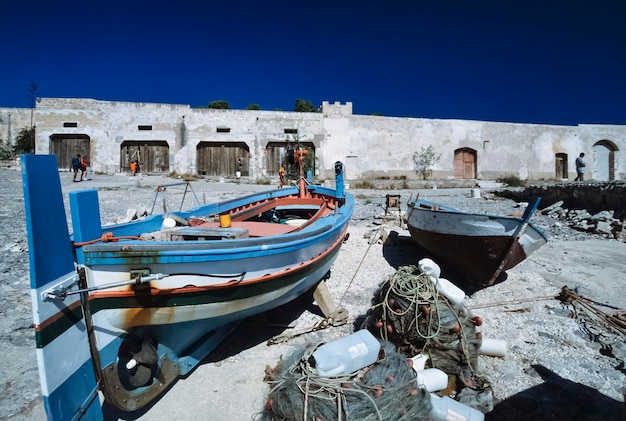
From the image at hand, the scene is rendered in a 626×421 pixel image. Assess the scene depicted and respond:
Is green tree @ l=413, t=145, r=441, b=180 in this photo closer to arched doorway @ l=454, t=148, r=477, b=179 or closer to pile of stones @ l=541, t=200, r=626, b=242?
arched doorway @ l=454, t=148, r=477, b=179

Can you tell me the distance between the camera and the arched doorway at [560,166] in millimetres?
21859

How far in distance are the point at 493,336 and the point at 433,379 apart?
55.3 inches

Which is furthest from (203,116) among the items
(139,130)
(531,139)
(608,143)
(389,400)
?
(608,143)

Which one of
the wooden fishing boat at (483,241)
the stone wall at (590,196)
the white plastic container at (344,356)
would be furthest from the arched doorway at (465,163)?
the white plastic container at (344,356)

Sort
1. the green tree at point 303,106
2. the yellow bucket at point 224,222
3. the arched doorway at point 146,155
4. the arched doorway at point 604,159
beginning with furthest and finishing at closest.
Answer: the green tree at point 303,106 → the arched doorway at point 604,159 → the arched doorway at point 146,155 → the yellow bucket at point 224,222

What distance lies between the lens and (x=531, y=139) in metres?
21.2

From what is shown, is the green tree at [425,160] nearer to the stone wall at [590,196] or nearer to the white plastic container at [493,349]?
the stone wall at [590,196]

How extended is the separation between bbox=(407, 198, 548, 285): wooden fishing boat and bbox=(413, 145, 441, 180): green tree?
15.7 m

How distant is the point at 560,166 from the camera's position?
22078 mm

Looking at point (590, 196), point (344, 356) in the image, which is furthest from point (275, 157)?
point (344, 356)

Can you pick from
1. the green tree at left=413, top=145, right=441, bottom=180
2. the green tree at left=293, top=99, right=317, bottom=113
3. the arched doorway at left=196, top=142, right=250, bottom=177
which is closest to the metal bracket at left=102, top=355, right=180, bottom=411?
the arched doorway at left=196, top=142, right=250, bottom=177

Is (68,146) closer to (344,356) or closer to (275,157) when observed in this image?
(275,157)

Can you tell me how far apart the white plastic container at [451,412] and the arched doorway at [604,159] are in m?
26.9

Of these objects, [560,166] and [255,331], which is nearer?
[255,331]
